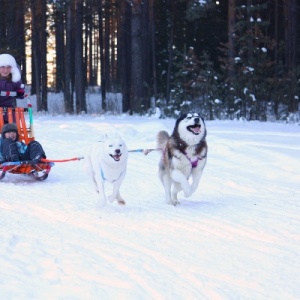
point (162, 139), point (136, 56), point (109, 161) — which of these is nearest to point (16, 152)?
point (162, 139)

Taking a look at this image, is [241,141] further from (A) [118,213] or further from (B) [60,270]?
(B) [60,270]

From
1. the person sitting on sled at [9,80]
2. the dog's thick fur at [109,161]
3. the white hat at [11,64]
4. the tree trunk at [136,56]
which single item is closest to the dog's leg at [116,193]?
the dog's thick fur at [109,161]

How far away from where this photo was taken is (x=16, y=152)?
7.29 m

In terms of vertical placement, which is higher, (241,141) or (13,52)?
(13,52)

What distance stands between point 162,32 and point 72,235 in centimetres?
2532

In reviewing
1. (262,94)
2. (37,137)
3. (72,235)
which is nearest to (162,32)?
(262,94)

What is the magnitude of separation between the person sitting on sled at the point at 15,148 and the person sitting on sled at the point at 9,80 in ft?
3.36

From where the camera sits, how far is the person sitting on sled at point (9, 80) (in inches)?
337

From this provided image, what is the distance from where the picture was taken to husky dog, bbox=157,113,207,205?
19.1ft

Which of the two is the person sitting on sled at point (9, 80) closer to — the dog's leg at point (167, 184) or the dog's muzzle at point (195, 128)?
the dog's leg at point (167, 184)

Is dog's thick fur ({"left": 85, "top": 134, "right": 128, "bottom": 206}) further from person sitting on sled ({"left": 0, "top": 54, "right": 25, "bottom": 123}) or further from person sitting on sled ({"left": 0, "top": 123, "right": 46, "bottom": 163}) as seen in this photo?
person sitting on sled ({"left": 0, "top": 54, "right": 25, "bottom": 123})

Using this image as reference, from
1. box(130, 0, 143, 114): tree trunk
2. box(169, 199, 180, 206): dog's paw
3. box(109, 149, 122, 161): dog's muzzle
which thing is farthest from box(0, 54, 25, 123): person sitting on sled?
box(130, 0, 143, 114): tree trunk

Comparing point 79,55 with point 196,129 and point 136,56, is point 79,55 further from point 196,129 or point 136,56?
point 196,129

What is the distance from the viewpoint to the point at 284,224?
4871 mm
